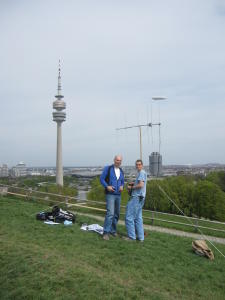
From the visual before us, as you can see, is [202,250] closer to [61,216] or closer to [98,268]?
[98,268]

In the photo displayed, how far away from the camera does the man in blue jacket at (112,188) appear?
6785 millimetres

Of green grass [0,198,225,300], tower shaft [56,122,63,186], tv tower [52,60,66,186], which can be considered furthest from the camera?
tower shaft [56,122,63,186]

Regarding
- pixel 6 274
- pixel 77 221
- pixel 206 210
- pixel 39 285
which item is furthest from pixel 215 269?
pixel 206 210

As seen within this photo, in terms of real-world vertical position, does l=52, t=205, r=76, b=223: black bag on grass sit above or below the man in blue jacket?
below

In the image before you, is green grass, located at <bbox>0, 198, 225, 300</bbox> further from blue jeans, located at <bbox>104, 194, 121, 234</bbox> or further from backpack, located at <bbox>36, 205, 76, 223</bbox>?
backpack, located at <bbox>36, 205, 76, 223</bbox>

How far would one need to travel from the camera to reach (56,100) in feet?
300

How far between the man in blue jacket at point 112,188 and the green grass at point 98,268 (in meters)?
0.43

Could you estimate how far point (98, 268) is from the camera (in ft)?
16.2

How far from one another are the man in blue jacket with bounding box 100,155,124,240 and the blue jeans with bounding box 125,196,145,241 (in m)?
0.30

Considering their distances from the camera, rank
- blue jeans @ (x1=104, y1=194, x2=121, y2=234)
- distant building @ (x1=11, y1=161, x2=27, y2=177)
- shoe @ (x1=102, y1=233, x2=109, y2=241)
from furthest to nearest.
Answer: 1. distant building @ (x1=11, y1=161, x2=27, y2=177)
2. blue jeans @ (x1=104, y1=194, x2=121, y2=234)
3. shoe @ (x1=102, y1=233, x2=109, y2=241)

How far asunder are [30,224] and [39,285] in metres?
3.75

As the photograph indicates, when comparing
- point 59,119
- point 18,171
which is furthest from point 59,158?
point 18,171

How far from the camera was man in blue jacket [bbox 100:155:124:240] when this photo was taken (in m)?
6.79

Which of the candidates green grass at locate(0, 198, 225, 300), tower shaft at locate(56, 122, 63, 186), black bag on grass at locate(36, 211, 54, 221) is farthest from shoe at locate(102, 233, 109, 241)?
tower shaft at locate(56, 122, 63, 186)
